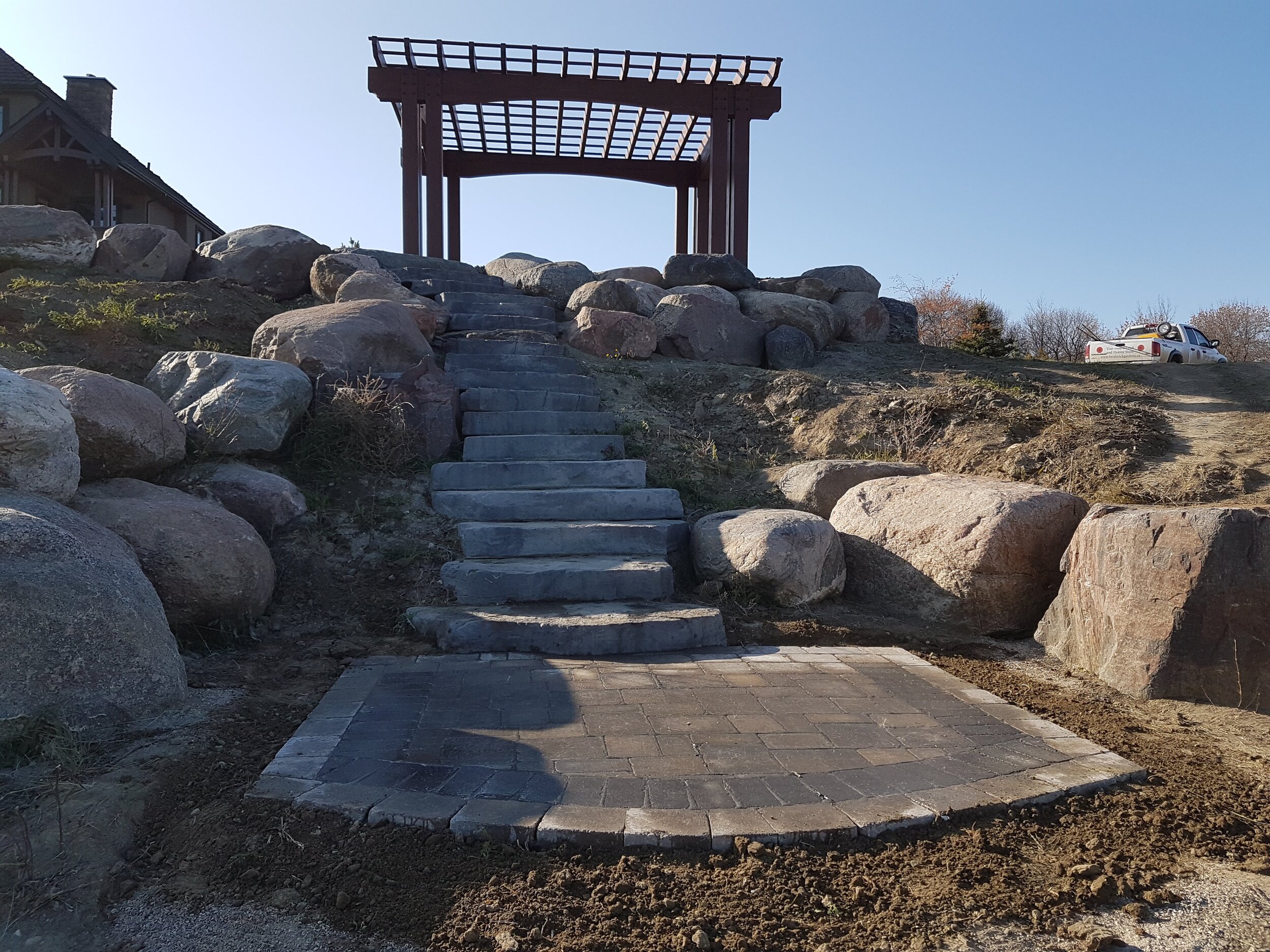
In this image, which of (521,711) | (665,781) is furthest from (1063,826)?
(521,711)

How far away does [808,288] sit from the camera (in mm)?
10930

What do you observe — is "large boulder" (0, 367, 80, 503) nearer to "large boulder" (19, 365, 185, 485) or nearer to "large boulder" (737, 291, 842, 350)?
"large boulder" (19, 365, 185, 485)

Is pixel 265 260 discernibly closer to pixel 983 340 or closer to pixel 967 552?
pixel 967 552

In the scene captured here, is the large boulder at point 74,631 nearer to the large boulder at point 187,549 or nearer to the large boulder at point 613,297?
the large boulder at point 187,549

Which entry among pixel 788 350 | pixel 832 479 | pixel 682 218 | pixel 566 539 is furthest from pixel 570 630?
pixel 682 218

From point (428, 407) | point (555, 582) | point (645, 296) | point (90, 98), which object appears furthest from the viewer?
point (90, 98)

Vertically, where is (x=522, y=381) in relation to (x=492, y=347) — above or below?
below

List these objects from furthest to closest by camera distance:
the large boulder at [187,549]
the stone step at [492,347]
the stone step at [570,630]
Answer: the stone step at [492,347] < the stone step at [570,630] < the large boulder at [187,549]

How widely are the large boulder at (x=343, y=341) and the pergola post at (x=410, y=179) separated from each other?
619 cm

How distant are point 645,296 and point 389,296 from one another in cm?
291

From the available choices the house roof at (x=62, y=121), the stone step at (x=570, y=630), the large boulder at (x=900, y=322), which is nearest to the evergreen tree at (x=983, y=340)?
the large boulder at (x=900, y=322)

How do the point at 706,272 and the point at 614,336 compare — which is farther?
the point at 706,272

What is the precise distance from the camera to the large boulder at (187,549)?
158 inches

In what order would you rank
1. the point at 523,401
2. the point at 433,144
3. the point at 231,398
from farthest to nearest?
the point at 433,144 < the point at 523,401 < the point at 231,398
